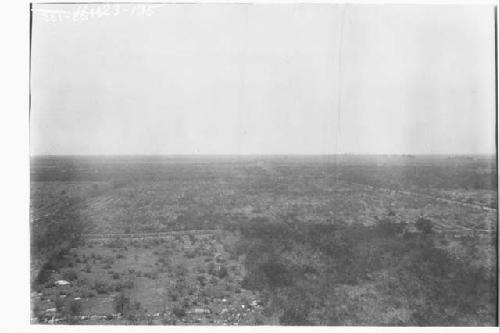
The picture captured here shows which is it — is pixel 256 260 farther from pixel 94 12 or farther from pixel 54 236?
pixel 94 12

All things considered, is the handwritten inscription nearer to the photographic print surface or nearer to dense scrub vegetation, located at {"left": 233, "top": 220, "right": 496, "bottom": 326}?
the photographic print surface

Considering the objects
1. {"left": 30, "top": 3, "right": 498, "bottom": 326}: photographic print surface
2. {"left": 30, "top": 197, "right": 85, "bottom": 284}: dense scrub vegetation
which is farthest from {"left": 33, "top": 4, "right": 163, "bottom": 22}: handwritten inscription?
{"left": 30, "top": 197, "right": 85, "bottom": 284}: dense scrub vegetation

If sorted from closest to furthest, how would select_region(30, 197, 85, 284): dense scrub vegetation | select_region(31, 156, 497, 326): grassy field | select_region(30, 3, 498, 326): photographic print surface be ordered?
select_region(31, 156, 497, 326): grassy field → select_region(30, 3, 498, 326): photographic print surface → select_region(30, 197, 85, 284): dense scrub vegetation

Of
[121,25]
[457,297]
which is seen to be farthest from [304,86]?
[457,297]

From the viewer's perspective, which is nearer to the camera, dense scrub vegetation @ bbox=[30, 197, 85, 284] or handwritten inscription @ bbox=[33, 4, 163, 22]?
handwritten inscription @ bbox=[33, 4, 163, 22]

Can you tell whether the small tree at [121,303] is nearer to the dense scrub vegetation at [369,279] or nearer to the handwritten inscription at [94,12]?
the dense scrub vegetation at [369,279]

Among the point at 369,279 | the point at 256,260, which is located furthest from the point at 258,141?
the point at 369,279

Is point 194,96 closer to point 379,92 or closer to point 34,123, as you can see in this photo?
point 34,123
